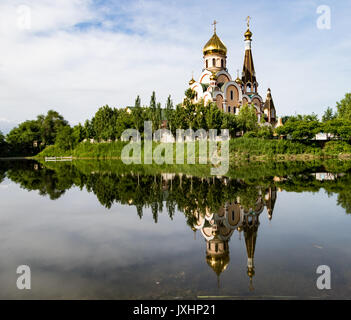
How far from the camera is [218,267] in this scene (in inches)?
172

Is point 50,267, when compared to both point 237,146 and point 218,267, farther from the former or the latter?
point 237,146

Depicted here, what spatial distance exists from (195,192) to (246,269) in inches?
257

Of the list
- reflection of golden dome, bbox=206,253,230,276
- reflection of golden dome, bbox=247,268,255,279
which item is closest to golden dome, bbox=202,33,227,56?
reflection of golden dome, bbox=206,253,230,276

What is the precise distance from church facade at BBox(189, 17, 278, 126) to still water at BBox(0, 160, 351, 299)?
28.6 meters

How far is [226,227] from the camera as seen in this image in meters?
6.37

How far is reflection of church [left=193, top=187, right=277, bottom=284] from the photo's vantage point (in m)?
4.68

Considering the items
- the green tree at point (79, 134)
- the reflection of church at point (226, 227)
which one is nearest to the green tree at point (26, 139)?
the green tree at point (79, 134)

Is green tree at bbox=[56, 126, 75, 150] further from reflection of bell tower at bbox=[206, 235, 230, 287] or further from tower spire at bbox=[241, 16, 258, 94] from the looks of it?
reflection of bell tower at bbox=[206, 235, 230, 287]

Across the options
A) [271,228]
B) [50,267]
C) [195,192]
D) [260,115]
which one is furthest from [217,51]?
[50,267]

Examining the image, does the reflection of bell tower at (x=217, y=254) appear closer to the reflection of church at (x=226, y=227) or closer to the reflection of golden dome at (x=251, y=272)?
the reflection of church at (x=226, y=227)

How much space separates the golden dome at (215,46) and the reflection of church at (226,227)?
33.3 metres

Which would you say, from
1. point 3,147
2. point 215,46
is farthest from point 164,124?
point 3,147

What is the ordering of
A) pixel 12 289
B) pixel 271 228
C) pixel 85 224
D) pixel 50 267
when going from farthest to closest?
pixel 85 224, pixel 271 228, pixel 50 267, pixel 12 289
